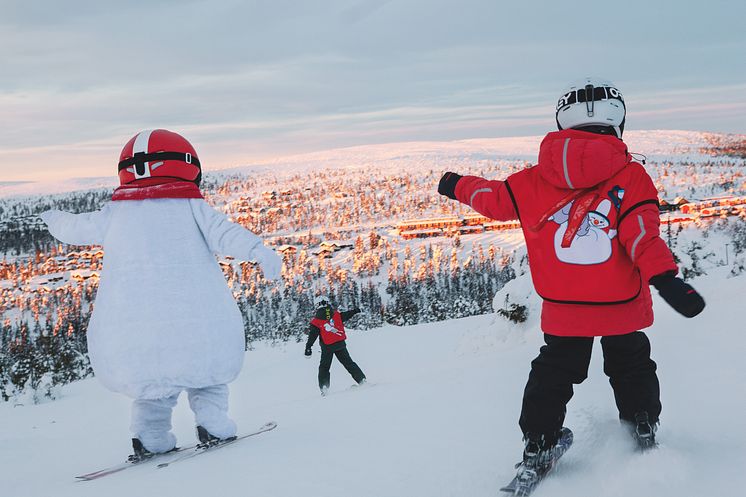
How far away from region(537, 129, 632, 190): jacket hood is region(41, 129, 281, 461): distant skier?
1.38 m

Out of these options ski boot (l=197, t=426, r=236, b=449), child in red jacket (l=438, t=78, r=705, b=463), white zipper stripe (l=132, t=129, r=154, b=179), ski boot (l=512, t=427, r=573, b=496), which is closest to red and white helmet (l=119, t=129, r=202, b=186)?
white zipper stripe (l=132, t=129, r=154, b=179)

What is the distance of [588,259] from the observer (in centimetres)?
223

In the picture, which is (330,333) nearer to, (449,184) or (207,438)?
(207,438)

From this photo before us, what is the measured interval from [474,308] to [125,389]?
64207 mm

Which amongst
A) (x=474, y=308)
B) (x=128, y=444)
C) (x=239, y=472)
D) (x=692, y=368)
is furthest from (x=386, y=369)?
(x=474, y=308)

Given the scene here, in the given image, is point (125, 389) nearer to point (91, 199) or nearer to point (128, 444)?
point (128, 444)

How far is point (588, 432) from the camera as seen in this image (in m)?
2.56

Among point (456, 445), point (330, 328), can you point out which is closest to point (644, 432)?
point (456, 445)

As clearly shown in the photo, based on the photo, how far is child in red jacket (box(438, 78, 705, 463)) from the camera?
7.20 ft

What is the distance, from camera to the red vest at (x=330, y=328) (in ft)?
26.8

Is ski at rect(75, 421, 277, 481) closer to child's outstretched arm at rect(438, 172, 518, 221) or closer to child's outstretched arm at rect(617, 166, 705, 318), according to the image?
child's outstretched arm at rect(438, 172, 518, 221)

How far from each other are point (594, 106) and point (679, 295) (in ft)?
2.95

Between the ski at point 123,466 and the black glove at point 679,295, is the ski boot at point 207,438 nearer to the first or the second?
the ski at point 123,466

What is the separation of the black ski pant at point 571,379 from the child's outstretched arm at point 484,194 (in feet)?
1.83
